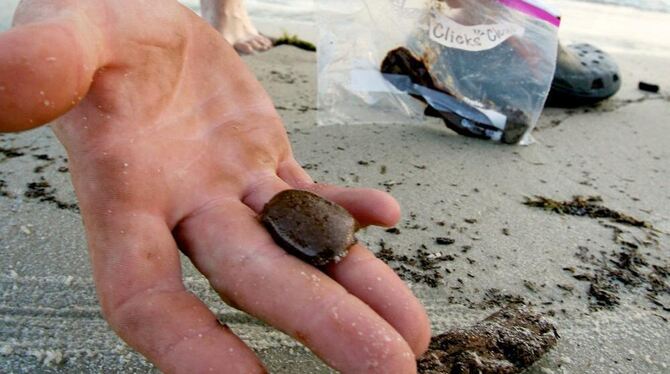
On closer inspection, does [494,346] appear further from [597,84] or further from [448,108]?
[597,84]

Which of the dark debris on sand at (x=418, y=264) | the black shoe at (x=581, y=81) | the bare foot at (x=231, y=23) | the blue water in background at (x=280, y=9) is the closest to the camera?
the dark debris on sand at (x=418, y=264)

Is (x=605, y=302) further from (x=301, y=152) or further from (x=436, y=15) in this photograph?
(x=436, y=15)

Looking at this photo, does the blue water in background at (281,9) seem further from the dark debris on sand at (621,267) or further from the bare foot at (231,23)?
the dark debris on sand at (621,267)

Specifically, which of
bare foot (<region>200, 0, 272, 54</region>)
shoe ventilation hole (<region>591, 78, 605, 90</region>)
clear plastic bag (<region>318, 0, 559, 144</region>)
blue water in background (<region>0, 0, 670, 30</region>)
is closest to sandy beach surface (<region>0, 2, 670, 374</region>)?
clear plastic bag (<region>318, 0, 559, 144</region>)

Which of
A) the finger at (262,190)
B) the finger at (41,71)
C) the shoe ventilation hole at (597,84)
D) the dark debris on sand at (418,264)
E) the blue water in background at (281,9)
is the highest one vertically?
the finger at (41,71)

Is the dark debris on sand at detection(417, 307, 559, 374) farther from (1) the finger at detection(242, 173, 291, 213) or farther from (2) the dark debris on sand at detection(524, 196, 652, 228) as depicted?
(2) the dark debris on sand at detection(524, 196, 652, 228)

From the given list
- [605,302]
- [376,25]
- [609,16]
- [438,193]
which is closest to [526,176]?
[438,193]

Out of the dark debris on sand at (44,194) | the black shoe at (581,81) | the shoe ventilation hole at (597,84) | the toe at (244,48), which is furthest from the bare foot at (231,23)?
the dark debris on sand at (44,194)
